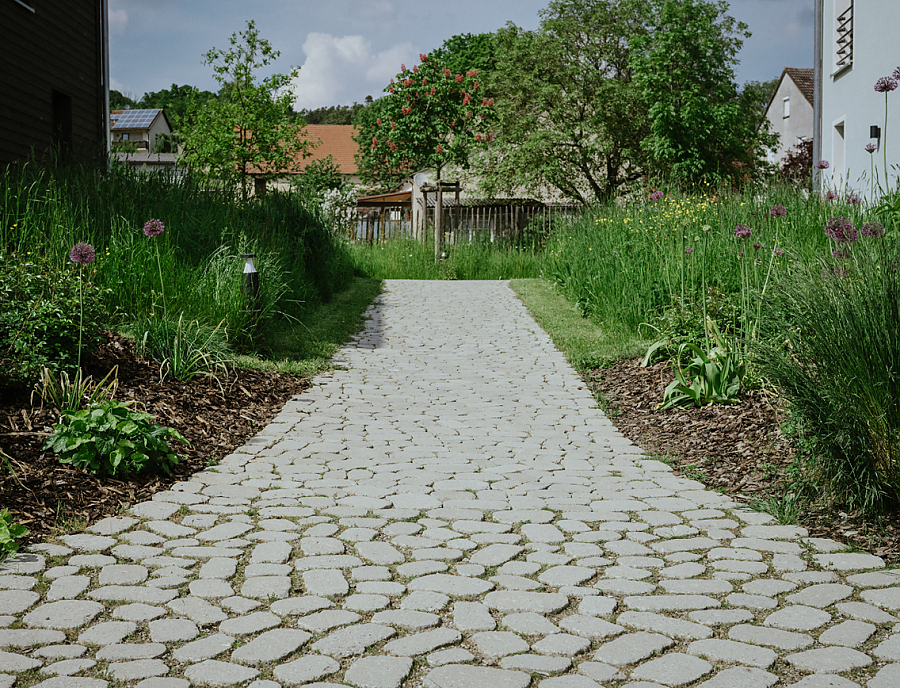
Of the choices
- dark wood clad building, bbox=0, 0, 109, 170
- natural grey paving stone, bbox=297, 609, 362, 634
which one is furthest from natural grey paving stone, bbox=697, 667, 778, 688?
dark wood clad building, bbox=0, 0, 109, 170

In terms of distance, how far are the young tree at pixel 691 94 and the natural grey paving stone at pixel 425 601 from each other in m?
20.4

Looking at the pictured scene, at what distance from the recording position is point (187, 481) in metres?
4.60

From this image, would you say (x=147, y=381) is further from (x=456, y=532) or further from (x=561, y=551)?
(x=561, y=551)

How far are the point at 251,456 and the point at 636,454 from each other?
247cm

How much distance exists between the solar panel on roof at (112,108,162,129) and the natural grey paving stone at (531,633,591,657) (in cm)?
6165

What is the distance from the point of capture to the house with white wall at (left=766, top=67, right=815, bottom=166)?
39.1 meters

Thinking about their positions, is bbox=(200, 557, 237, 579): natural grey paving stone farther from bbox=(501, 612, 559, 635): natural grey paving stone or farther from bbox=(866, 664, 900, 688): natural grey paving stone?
bbox=(866, 664, 900, 688): natural grey paving stone

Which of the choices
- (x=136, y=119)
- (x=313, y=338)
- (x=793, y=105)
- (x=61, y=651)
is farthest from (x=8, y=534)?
(x=136, y=119)

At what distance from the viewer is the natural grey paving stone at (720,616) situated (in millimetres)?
2914

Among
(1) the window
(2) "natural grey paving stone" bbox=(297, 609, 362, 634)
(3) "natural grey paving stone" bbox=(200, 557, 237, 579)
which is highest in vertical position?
(1) the window

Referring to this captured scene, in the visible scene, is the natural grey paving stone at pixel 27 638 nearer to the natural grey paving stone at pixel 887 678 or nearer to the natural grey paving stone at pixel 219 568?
the natural grey paving stone at pixel 219 568

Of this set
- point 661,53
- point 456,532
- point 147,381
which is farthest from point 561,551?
point 661,53

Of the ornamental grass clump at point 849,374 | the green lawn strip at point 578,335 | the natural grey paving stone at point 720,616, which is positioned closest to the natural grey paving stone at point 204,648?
the natural grey paving stone at point 720,616

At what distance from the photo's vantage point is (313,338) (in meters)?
9.66
